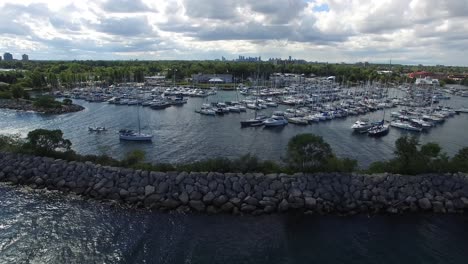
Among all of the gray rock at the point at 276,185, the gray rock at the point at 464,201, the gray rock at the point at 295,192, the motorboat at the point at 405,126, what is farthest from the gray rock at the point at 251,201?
the motorboat at the point at 405,126

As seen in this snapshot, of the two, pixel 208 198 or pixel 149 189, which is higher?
pixel 149 189

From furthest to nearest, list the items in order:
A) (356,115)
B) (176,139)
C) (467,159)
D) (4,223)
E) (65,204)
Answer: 1. (356,115)
2. (176,139)
3. (467,159)
4. (65,204)
5. (4,223)

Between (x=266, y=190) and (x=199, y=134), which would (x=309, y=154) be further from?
(x=199, y=134)

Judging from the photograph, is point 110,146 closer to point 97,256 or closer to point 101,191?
point 101,191

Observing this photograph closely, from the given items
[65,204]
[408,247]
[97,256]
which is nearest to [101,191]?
[65,204]

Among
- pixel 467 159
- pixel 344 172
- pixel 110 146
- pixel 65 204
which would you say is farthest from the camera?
pixel 110 146

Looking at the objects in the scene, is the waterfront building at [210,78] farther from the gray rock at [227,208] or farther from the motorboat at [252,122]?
the gray rock at [227,208]

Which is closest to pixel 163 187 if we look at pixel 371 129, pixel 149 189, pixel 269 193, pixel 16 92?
pixel 149 189
